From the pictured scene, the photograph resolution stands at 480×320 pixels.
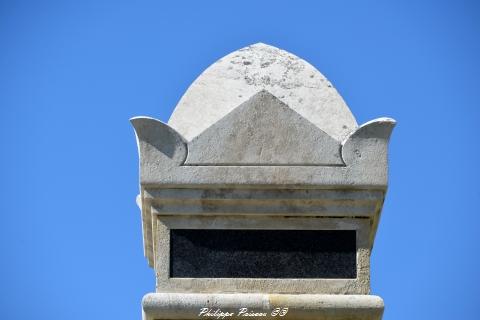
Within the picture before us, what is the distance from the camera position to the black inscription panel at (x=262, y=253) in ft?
25.3

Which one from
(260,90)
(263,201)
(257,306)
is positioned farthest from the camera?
(260,90)

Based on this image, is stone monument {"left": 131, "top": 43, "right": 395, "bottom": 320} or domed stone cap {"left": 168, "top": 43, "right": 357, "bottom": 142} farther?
domed stone cap {"left": 168, "top": 43, "right": 357, "bottom": 142}

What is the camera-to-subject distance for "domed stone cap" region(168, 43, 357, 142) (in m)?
8.29

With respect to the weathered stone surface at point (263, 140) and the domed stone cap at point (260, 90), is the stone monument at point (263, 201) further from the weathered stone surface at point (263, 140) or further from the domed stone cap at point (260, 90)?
the domed stone cap at point (260, 90)

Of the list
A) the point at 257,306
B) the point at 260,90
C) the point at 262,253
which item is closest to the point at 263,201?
the point at 262,253

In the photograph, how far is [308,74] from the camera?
860 centimetres

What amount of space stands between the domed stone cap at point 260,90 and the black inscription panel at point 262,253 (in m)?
0.79

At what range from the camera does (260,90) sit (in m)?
8.18

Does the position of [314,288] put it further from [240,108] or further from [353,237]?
[240,108]

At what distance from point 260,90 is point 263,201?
3.11 feet

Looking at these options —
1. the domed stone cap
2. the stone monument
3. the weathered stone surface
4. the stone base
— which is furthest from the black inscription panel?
the domed stone cap

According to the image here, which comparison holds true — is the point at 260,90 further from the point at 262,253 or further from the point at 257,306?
the point at 257,306

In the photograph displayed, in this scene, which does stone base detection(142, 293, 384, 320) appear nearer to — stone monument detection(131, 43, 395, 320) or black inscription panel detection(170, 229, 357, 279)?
stone monument detection(131, 43, 395, 320)

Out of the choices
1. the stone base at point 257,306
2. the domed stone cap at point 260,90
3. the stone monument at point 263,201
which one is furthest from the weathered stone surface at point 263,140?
the stone base at point 257,306
